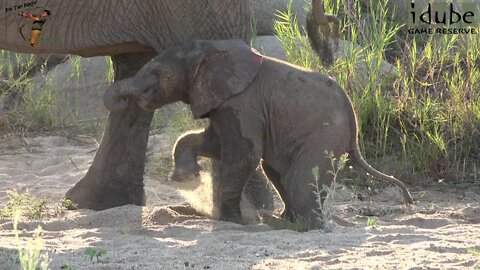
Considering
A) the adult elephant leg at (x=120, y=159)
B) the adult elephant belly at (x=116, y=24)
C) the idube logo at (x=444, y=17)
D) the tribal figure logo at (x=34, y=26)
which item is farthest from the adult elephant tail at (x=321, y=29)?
the idube logo at (x=444, y=17)

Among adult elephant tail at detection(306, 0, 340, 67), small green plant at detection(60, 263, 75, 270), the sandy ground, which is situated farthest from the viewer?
adult elephant tail at detection(306, 0, 340, 67)

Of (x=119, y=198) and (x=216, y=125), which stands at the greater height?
(x=216, y=125)

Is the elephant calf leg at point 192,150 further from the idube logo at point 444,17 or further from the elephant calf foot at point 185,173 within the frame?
the idube logo at point 444,17

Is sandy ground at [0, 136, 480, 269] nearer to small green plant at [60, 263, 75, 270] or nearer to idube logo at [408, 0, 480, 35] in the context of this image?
small green plant at [60, 263, 75, 270]

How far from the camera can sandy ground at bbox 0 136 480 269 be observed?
447cm

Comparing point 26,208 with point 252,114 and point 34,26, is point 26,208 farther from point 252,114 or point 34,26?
point 252,114

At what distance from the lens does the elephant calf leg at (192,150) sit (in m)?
5.77

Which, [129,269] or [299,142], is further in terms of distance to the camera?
[299,142]

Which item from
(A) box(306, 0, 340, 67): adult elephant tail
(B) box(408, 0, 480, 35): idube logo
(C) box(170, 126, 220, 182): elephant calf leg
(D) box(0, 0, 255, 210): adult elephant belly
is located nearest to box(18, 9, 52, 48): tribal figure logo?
(D) box(0, 0, 255, 210): adult elephant belly

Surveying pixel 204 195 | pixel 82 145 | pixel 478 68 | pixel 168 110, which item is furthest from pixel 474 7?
pixel 204 195

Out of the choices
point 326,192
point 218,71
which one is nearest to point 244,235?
point 326,192

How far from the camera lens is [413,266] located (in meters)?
4.32

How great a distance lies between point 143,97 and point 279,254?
149 cm

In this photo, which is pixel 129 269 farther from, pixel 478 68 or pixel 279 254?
pixel 478 68
